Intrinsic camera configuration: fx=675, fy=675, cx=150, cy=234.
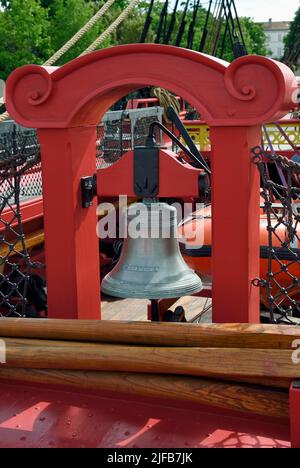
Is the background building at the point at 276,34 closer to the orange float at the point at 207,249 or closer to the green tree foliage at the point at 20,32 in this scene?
the green tree foliage at the point at 20,32

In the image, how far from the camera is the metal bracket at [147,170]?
329cm

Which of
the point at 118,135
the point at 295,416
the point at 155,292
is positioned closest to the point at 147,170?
the point at 155,292

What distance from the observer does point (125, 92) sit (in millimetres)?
3443

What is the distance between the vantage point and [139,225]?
10.7 ft

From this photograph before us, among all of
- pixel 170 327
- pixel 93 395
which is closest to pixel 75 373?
pixel 93 395

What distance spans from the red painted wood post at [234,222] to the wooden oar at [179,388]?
0.48 m

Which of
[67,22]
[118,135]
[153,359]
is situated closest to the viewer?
[153,359]

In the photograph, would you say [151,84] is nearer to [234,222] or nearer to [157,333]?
[234,222]

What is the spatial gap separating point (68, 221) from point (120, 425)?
1.08 m

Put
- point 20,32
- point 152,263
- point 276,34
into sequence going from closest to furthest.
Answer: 1. point 152,263
2. point 20,32
3. point 276,34

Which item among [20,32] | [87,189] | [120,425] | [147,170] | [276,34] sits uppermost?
[276,34]

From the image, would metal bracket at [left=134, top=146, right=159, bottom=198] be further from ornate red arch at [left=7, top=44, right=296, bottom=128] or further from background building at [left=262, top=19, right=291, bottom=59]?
background building at [left=262, top=19, right=291, bottom=59]

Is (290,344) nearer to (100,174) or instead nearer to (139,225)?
(139,225)

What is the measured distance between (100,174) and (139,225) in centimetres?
37
